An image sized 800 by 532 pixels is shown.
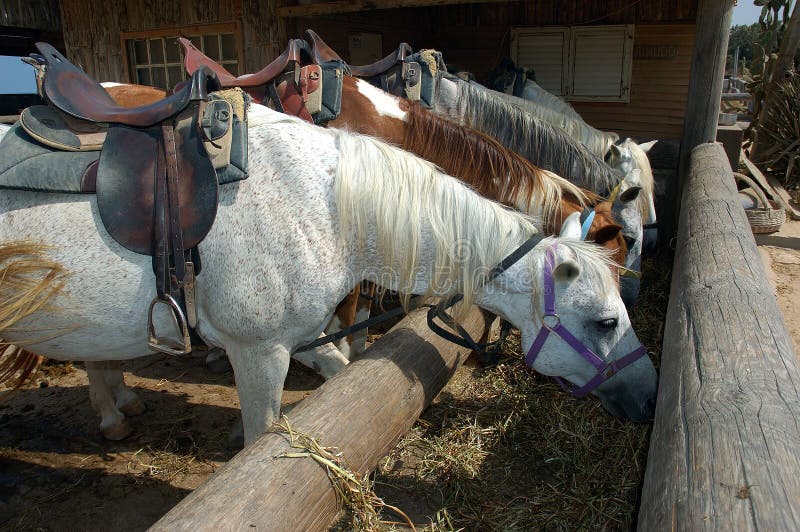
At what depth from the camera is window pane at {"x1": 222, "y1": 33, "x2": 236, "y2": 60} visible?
6.13m

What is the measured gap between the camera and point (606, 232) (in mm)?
2461

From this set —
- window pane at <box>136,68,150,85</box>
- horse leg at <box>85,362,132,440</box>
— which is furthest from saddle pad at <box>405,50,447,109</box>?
window pane at <box>136,68,150,85</box>

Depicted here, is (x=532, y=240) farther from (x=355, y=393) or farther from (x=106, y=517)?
(x=106, y=517)

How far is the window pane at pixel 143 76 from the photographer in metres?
6.74

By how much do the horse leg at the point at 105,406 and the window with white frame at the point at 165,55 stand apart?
4.30 metres

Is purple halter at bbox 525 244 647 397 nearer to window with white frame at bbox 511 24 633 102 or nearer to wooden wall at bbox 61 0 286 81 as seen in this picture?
wooden wall at bbox 61 0 286 81

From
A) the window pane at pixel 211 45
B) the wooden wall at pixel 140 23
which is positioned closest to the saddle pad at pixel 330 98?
the wooden wall at pixel 140 23

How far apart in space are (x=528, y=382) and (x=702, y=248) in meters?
1.24

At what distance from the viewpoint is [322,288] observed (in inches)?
75.4

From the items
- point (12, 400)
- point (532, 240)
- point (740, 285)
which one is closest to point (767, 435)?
point (740, 285)

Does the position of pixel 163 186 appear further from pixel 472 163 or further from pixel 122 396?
pixel 122 396

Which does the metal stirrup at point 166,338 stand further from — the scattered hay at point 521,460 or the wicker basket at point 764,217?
the wicker basket at point 764,217

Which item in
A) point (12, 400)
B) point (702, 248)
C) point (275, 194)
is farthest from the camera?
point (12, 400)

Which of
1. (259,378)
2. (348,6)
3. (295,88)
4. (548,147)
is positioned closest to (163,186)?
(259,378)
